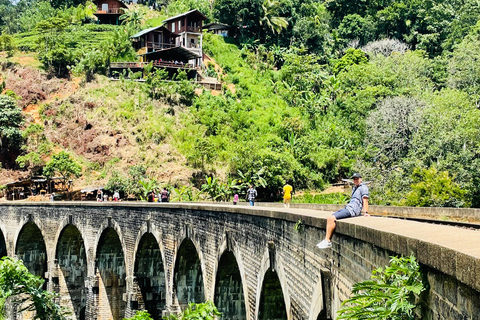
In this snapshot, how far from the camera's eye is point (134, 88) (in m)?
68.8

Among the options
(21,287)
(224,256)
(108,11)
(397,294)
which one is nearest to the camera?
(397,294)

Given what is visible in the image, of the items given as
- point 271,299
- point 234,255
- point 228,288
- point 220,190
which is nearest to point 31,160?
point 220,190

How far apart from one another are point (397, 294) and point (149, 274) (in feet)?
74.3

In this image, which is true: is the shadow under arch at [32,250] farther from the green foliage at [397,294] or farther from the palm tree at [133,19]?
the palm tree at [133,19]

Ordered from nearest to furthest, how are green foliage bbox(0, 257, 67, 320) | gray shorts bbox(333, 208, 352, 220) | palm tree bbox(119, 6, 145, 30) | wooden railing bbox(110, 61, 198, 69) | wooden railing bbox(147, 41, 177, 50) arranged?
gray shorts bbox(333, 208, 352, 220) → green foliage bbox(0, 257, 67, 320) → wooden railing bbox(110, 61, 198, 69) → wooden railing bbox(147, 41, 177, 50) → palm tree bbox(119, 6, 145, 30)

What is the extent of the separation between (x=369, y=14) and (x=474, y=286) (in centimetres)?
8535

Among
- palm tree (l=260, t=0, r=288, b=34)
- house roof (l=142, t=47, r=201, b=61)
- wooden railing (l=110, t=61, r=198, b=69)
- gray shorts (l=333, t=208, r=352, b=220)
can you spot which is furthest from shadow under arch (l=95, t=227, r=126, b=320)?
palm tree (l=260, t=0, r=288, b=34)

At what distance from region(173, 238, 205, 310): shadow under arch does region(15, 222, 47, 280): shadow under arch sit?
18518mm

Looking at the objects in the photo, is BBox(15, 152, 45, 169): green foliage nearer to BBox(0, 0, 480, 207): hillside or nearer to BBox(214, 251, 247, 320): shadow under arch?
BBox(0, 0, 480, 207): hillside

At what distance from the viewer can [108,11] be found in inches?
3504

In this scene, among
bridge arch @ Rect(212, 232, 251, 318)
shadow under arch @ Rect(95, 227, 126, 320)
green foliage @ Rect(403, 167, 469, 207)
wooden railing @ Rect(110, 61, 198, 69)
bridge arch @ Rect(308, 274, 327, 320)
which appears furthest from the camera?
wooden railing @ Rect(110, 61, 198, 69)

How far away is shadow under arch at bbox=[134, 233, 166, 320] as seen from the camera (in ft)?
91.4

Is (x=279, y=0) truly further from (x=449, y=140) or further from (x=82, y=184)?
(x=449, y=140)

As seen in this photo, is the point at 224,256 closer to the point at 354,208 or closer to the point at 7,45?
the point at 354,208
